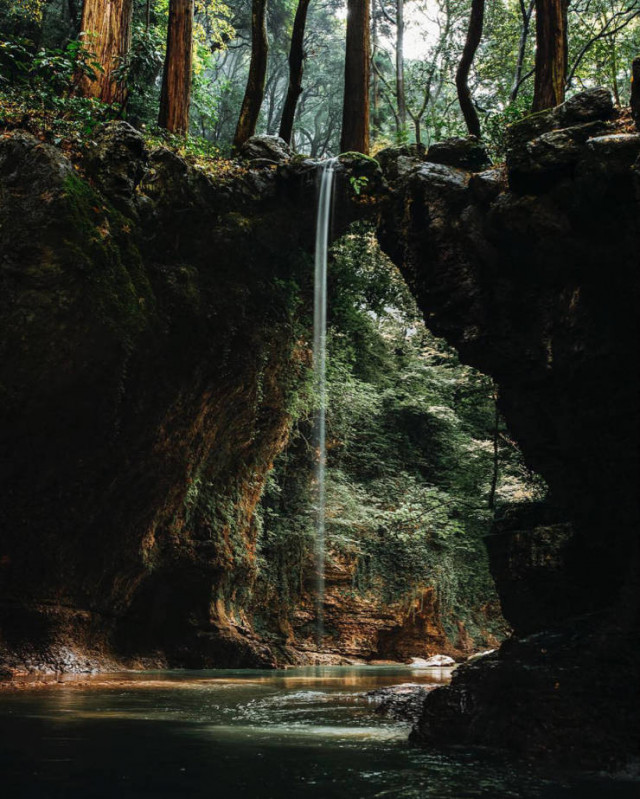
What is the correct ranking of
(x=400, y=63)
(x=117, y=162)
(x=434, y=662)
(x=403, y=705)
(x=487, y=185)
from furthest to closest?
1. (x=400, y=63)
2. (x=434, y=662)
3. (x=117, y=162)
4. (x=487, y=185)
5. (x=403, y=705)

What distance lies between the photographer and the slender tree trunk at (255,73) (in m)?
13.4

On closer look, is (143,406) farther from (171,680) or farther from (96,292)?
(171,680)

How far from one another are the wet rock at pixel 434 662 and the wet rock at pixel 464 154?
14414 mm

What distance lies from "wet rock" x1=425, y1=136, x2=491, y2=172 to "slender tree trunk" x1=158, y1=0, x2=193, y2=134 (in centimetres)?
588

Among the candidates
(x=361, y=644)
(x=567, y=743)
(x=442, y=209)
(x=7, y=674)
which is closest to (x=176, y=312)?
(x=442, y=209)

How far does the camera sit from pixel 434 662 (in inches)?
812

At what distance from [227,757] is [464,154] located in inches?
307

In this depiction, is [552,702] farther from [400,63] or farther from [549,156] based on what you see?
[400,63]

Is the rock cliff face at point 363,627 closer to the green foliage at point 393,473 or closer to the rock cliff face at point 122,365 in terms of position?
the green foliage at point 393,473

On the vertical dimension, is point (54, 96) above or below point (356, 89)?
below

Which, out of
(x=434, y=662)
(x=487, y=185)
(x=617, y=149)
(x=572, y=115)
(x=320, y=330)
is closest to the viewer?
(x=617, y=149)

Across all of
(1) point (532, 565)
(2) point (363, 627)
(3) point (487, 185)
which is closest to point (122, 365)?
(3) point (487, 185)

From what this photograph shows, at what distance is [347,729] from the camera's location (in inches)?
269

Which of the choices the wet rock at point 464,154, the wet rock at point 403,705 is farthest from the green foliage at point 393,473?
the wet rock at point 403,705
